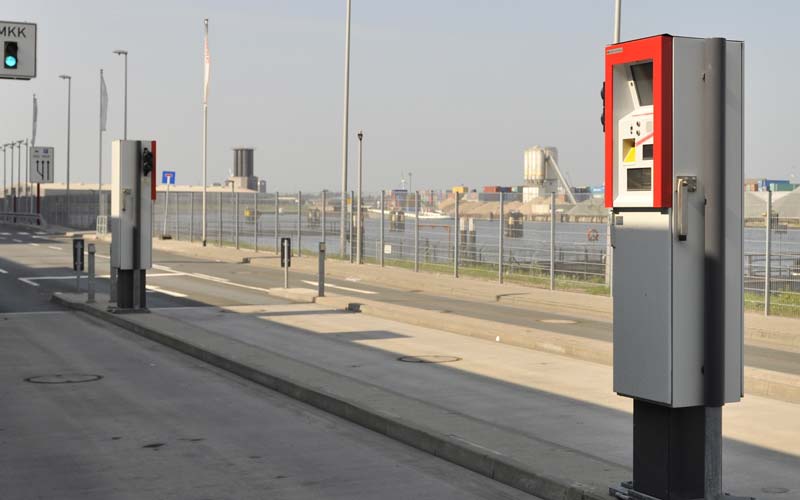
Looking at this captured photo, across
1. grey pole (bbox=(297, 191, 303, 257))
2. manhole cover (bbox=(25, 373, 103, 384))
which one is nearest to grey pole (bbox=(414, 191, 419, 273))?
grey pole (bbox=(297, 191, 303, 257))

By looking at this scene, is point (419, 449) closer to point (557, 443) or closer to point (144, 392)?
point (557, 443)

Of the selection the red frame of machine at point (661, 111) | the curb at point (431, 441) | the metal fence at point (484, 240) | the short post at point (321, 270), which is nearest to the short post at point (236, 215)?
the metal fence at point (484, 240)

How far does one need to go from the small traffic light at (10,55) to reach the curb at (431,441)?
37.4 feet

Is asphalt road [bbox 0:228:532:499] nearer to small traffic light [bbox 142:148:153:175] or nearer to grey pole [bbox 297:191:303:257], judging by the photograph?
small traffic light [bbox 142:148:153:175]

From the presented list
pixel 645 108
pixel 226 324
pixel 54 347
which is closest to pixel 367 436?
pixel 645 108

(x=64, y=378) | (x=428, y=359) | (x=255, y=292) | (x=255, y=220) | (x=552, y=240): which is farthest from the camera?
(x=255, y=220)

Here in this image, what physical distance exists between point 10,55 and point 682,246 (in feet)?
64.2

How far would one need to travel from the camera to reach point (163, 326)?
18234mm

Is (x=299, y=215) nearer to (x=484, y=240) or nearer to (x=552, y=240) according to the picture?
(x=484, y=240)

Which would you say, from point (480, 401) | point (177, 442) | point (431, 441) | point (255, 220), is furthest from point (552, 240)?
point (255, 220)

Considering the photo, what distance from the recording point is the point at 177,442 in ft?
32.6

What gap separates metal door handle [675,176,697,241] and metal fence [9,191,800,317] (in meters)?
15.7

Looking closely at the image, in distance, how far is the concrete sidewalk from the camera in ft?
27.9

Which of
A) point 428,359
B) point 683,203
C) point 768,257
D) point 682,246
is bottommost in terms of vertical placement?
point 428,359
